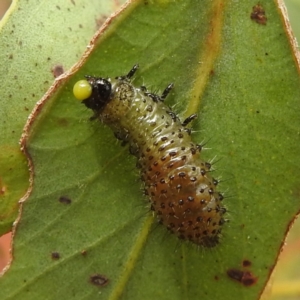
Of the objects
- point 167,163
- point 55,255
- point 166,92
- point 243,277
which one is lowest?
point 243,277

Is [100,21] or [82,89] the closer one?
[82,89]

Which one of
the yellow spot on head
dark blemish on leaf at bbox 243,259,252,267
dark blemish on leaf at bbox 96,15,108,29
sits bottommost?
dark blemish on leaf at bbox 243,259,252,267

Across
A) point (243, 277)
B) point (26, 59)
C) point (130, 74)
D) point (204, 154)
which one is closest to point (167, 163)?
point (204, 154)

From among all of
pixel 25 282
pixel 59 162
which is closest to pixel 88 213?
pixel 59 162

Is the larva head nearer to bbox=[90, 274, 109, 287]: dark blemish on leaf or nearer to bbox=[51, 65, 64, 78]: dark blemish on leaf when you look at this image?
bbox=[51, 65, 64, 78]: dark blemish on leaf

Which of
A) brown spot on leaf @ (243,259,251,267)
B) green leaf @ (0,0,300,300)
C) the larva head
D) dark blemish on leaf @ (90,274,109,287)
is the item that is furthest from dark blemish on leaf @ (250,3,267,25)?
dark blemish on leaf @ (90,274,109,287)

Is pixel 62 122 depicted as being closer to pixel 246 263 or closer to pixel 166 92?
pixel 166 92

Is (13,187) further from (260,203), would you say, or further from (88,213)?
(260,203)

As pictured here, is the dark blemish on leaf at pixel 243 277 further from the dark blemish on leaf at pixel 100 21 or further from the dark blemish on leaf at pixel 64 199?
the dark blemish on leaf at pixel 100 21
